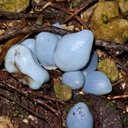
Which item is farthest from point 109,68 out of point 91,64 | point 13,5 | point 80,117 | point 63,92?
point 13,5

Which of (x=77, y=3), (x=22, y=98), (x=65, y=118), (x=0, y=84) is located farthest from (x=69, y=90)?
(x=77, y=3)

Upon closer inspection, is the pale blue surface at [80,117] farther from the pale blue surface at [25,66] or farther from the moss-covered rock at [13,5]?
the moss-covered rock at [13,5]

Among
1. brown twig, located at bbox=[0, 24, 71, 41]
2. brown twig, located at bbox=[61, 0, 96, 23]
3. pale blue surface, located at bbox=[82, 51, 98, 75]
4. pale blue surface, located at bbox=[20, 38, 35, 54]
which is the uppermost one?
brown twig, located at bbox=[61, 0, 96, 23]

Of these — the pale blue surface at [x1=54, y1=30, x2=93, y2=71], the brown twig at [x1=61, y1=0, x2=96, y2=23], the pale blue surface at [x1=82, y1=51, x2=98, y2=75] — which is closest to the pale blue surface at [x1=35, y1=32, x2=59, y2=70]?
the pale blue surface at [x1=54, y1=30, x2=93, y2=71]

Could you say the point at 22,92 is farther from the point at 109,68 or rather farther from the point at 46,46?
the point at 109,68

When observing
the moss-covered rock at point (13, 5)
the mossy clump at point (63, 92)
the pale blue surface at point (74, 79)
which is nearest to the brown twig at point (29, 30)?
the moss-covered rock at point (13, 5)

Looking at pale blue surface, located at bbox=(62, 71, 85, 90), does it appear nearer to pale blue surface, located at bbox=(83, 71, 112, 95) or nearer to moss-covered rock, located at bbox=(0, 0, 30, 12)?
pale blue surface, located at bbox=(83, 71, 112, 95)
